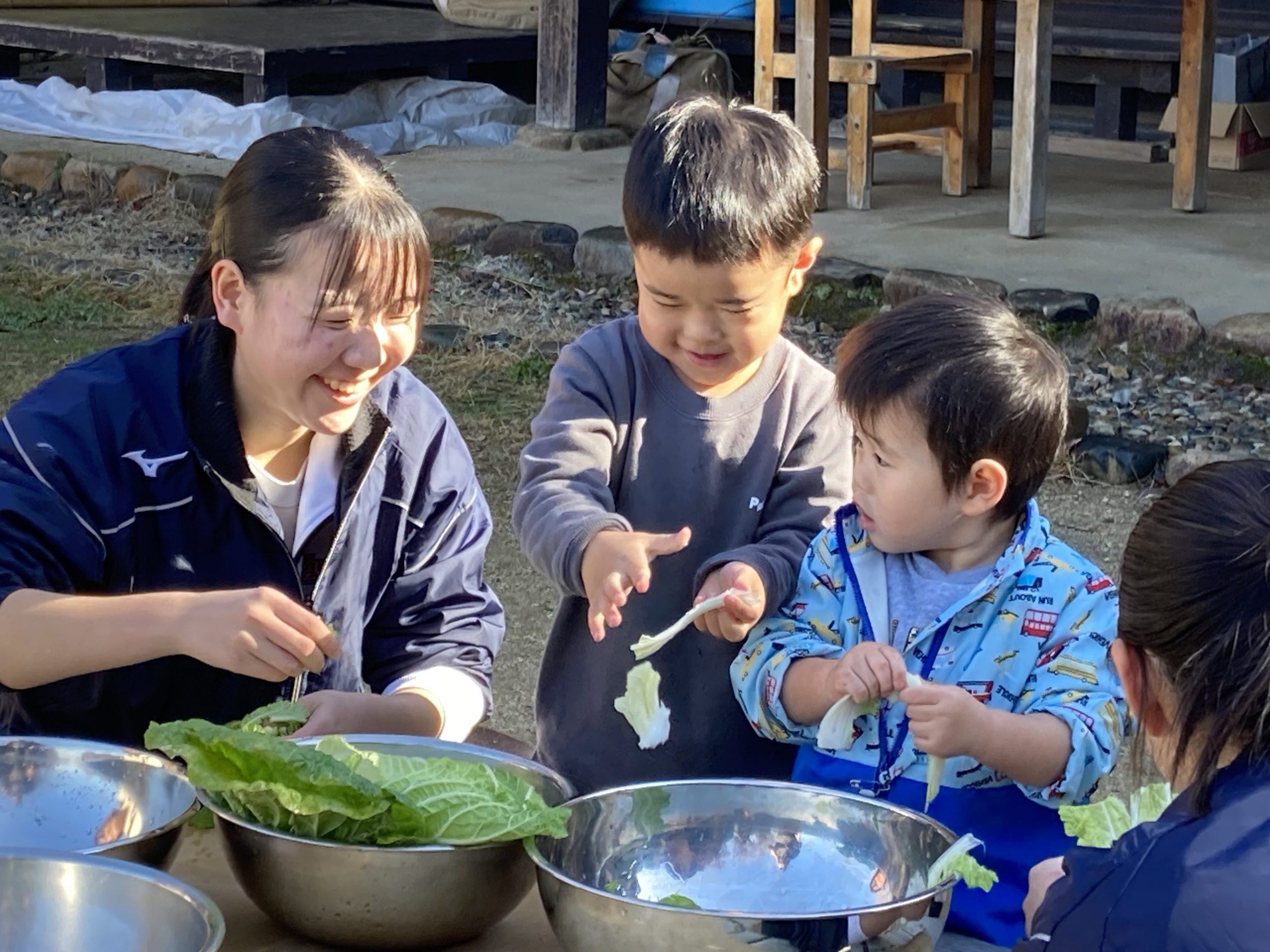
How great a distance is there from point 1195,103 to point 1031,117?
3.04ft

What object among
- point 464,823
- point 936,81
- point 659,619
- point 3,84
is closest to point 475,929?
point 464,823

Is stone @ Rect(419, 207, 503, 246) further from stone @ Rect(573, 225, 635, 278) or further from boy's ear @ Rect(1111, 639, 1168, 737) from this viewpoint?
boy's ear @ Rect(1111, 639, 1168, 737)

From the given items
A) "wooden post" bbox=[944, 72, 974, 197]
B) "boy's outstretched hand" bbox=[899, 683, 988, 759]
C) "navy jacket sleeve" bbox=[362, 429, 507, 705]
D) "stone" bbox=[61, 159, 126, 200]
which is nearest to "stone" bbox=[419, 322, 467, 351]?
"wooden post" bbox=[944, 72, 974, 197]

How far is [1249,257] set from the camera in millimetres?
6988

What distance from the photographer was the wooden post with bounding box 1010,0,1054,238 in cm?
697

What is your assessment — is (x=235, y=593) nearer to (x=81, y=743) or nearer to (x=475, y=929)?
(x=81, y=743)

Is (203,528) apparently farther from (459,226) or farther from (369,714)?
(459,226)

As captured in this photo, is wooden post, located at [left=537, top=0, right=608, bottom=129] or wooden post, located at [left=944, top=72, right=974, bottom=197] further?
wooden post, located at [left=537, top=0, right=608, bottom=129]

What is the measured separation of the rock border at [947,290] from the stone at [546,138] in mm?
1659

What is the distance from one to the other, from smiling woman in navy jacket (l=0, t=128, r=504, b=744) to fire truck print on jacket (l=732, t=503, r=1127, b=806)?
454 mm

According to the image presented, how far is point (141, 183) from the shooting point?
30.1 feet

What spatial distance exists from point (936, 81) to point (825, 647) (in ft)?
29.5

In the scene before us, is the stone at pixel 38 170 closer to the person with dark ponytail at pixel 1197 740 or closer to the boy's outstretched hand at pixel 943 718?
the boy's outstretched hand at pixel 943 718

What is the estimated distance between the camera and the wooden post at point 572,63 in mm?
9406
